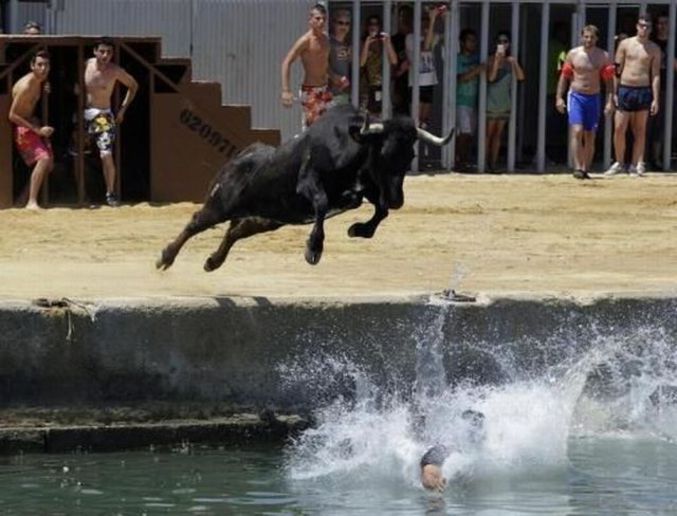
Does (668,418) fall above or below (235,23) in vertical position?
below

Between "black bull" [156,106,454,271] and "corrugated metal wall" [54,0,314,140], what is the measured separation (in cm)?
852

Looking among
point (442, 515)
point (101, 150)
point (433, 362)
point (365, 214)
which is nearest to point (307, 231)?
point (365, 214)

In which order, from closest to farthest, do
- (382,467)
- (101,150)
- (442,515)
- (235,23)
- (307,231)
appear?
(442,515) → (382,467) → (307,231) → (101,150) → (235,23)

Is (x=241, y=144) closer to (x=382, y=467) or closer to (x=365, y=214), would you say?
(x=365, y=214)

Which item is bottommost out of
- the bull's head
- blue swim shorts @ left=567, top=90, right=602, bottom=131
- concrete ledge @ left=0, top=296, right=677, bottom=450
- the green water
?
the green water

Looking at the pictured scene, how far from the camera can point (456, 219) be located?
1977cm

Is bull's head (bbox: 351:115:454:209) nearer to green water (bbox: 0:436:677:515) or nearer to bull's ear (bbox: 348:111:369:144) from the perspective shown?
bull's ear (bbox: 348:111:369:144)

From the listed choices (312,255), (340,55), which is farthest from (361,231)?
(340,55)

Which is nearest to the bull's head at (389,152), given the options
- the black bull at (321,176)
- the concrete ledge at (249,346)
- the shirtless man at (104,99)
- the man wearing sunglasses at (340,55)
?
the black bull at (321,176)

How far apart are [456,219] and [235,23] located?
4.61m

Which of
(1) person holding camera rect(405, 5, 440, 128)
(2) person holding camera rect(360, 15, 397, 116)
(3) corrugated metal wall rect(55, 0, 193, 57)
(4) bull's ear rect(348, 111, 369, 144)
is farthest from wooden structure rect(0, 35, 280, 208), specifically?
(4) bull's ear rect(348, 111, 369, 144)

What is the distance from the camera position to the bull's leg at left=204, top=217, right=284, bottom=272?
14679 millimetres

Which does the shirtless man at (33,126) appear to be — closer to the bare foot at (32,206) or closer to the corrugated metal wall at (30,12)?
the bare foot at (32,206)

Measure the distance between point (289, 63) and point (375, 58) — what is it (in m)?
1.95
